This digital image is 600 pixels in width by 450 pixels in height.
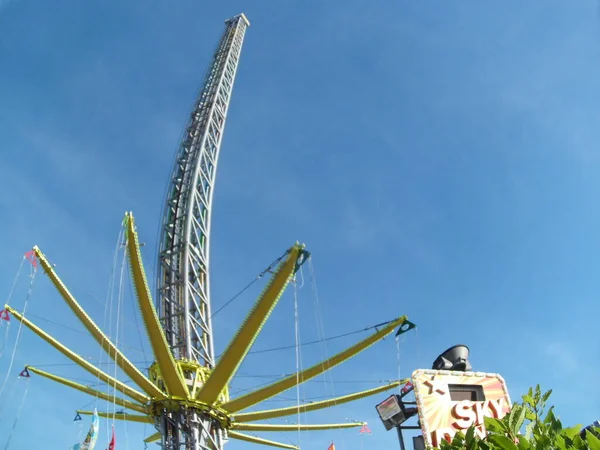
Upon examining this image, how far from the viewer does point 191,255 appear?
2747cm

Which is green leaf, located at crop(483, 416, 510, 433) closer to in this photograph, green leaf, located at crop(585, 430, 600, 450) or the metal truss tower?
green leaf, located at crop(585, 430, 600, 450)

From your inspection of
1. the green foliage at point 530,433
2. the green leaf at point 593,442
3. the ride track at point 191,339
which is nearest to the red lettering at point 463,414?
the ride track at point 191,339

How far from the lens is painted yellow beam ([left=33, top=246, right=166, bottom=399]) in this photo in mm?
20438

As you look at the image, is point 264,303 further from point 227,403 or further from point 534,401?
point 534,401

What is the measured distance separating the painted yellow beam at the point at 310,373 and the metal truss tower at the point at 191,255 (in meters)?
1.46

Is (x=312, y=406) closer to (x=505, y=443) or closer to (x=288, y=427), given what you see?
(x=288, y=427)

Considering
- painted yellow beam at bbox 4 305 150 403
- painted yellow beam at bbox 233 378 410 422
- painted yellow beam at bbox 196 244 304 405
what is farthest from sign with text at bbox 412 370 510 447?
painted yellow beam at bbox 4 305 150 403

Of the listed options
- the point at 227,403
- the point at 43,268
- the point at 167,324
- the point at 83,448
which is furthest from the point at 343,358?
the point at 43,268

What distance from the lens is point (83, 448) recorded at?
1847 centimetres

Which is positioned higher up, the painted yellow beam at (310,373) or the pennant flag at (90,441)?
the painted yellow beam at (310,373)

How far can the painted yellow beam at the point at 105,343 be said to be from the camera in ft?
67.1

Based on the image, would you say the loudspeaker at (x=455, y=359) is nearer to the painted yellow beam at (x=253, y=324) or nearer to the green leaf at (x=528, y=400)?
the painted yellow beam at (x=253, y=324)

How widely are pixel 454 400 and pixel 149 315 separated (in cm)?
1100

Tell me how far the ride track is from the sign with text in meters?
5.72
